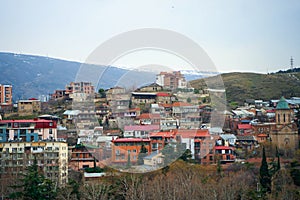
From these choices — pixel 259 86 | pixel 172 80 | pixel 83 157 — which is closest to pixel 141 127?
pixel 83 157

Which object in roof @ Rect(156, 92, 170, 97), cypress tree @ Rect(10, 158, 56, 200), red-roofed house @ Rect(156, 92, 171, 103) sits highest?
roof @ Rect(156, 92, 170, 97)

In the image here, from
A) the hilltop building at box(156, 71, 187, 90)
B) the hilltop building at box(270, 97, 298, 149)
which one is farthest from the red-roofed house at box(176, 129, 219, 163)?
the hilltop building at box(156, 71, 187, 90)

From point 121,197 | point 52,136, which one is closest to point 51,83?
point 52,136

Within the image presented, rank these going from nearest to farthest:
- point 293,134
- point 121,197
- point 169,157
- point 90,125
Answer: point 121,197 → point 169,157 → point 293,134 → point 90,125

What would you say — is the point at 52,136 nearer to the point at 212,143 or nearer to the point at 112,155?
the point at 112,155

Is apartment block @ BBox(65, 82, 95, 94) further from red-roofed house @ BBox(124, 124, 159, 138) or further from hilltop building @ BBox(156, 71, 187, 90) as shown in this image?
red-roofed house @ BBox(124, 124, 159, 138)
